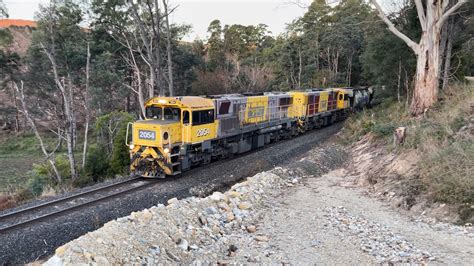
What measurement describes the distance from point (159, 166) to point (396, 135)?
350 inches

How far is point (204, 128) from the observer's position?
47.0 ft

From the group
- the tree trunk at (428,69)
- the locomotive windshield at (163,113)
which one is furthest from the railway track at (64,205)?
the tree trunk at (428,69)

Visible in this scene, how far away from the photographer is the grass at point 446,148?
28.2ft

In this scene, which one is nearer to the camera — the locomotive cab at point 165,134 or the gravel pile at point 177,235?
the gravel pile at point 177,235

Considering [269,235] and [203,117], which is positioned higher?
[203,117]

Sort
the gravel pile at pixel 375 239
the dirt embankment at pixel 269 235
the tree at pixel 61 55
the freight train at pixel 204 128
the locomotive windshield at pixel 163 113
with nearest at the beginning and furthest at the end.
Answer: the dirt embankment at pixel 269 235, the gravel pile at pixel 375 239, the freight train at pixel 204 128, the locomotive windshield at pixel 163 113, the tree at pixel 61 55

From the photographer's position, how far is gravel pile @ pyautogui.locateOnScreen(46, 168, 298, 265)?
5.91 m

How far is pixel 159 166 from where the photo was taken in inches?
509

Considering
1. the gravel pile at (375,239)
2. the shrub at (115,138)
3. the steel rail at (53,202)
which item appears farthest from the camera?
the shrub at (115,138)

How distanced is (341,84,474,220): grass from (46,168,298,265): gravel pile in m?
4.61

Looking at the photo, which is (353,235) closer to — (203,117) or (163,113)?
(203,117)

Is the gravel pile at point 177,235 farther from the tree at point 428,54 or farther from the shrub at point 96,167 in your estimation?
the shrub at point 96,167

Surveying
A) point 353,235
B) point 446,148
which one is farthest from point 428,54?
point 353,235

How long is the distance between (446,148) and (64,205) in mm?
10982
